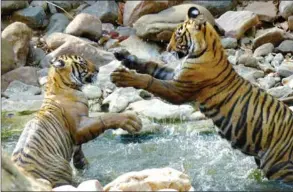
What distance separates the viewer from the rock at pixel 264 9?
1270cm

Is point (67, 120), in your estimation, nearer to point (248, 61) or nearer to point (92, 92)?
point (92, 92)

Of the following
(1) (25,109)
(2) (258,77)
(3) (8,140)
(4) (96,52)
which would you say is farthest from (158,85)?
(4) (96,52)

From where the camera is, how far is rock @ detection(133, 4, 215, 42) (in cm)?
1195

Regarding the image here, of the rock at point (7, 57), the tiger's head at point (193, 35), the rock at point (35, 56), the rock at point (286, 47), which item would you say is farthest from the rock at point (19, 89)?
the tiger's head at point (193, 35)

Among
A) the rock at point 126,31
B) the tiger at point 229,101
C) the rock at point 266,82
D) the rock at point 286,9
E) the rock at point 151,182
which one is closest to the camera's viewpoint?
the rock at point 151,182

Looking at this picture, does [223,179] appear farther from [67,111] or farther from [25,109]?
[25,109]

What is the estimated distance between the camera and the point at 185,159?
7.19 meters

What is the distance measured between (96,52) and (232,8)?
118 inches

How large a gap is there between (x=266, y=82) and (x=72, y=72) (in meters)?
4.30

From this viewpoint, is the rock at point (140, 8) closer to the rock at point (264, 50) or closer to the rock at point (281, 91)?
the rock at point (264, 50)

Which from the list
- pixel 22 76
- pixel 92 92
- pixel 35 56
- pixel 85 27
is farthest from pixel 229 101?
pixel 85 27

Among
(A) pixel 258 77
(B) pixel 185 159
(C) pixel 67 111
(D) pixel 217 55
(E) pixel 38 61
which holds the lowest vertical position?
(E) pixel 38 61

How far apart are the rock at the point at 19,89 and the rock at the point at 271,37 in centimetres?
339

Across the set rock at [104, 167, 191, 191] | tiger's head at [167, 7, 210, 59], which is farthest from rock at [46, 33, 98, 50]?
rock at [104, 167, 191, 191]
